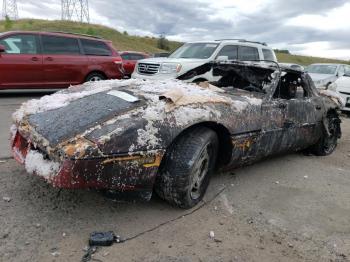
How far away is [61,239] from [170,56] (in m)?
7.93

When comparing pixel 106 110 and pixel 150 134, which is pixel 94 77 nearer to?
pixel 106 110

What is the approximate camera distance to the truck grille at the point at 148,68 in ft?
32.2

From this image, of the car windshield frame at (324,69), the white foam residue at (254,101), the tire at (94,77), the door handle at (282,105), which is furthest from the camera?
the car windshield frame at (324,69)

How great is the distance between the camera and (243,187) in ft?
15.2

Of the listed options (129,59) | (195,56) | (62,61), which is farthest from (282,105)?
(129,59)

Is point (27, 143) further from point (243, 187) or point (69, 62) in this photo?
point (69, 62)

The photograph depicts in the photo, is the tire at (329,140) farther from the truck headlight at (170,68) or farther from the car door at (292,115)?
the truck headlight at (170,68)

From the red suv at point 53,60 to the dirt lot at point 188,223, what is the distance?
5.30 metres

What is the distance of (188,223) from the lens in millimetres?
3605

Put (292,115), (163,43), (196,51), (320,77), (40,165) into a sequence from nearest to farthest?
(40,165) → (292,115) → (196,51) → (320,77) → (163,43)

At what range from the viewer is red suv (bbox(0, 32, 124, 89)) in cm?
Result: 956

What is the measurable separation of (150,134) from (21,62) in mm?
7347

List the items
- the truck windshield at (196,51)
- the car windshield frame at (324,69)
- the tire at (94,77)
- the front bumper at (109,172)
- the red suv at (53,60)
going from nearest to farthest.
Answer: the front bumper at (109,172), the red suv at (53,60), the truck windshield at (196,51), the tire at (94,77), the car windshield frame at (324,69)

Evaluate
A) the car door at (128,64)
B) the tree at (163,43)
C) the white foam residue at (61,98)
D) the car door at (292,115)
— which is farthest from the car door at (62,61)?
the tree at (163,43)
